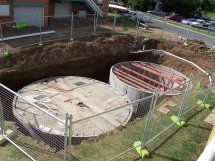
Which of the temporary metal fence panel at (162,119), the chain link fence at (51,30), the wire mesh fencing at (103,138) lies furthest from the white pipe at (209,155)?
the chain link fence at (51,30)

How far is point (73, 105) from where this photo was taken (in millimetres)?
16516

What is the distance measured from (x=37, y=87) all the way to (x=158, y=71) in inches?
364

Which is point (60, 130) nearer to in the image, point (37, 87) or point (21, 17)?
point (37, 87)

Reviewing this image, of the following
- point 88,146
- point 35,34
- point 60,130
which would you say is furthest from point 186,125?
point 35,34

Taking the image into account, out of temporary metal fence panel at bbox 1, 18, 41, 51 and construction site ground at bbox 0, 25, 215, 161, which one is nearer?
construction site ground at bbox 0, 25, 215, 161

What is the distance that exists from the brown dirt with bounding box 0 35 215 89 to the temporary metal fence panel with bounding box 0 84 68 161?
120 inches

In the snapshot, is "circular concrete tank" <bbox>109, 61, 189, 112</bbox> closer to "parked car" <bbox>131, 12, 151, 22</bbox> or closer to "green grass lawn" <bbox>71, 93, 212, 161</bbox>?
"green grass lawn" <bbox>71, 93, 212, 161</bbox>

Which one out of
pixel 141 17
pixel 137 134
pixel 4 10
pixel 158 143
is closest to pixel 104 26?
pixel 4 10

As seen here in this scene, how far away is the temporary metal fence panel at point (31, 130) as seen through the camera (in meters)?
9.44

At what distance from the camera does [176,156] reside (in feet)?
32.0

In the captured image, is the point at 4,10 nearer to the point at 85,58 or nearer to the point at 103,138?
the point at 85,58

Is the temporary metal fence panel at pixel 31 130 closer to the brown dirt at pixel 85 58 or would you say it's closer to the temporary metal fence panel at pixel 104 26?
the brown dirt at pixel 85 58

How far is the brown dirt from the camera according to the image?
60.0 ft

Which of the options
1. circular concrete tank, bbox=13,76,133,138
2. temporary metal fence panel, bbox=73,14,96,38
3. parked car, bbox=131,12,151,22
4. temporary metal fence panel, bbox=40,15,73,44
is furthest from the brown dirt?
parked car, bbox=131,12,151,22
